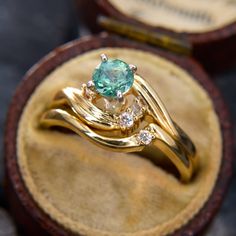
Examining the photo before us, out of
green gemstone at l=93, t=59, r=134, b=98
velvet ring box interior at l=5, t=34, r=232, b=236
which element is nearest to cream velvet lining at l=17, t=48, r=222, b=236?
velvet ring box interior at l=5, t=34, r=232, b=236

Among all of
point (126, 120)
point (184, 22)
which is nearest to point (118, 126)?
point (126, 120)

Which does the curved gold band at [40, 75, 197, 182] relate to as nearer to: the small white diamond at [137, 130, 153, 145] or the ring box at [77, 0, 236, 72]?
the small white diamond at [137, 130, 153, 145]

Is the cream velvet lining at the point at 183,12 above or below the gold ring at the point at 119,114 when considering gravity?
above

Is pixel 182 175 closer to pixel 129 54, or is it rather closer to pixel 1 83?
pixel 129 54

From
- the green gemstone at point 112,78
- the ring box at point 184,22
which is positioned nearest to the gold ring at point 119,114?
the green gemstone at point 112,78

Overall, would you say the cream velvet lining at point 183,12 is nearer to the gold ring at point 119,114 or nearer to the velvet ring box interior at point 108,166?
the velvet ring box interior at point 108,166

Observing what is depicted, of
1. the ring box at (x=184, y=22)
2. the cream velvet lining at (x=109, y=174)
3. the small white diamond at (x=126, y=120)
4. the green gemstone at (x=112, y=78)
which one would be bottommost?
the cream velvet lining at (x=109, y=174)

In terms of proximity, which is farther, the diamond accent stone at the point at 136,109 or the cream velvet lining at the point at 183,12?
the cream velvet lining at the point at 183,12

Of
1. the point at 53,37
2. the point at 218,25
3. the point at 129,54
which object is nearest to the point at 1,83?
the point at 53,37
